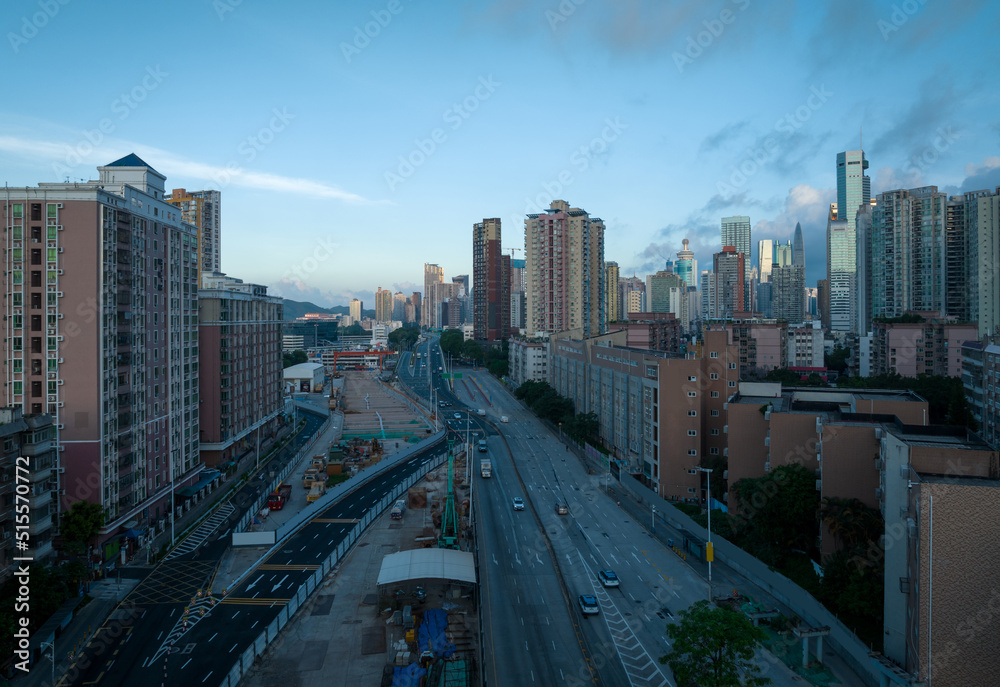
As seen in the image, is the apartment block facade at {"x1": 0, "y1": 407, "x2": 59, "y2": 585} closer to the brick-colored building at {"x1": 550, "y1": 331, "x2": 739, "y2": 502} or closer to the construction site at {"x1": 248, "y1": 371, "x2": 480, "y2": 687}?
Result: the construction site at {"x1": 248, "y1": 371, "x2": 480, "y2": 687}

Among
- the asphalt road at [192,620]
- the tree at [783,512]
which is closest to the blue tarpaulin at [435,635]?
the asphalt road at [192,620]

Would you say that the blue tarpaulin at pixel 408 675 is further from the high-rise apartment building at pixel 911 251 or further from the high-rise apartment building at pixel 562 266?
the high-rise apartment building at pixel 911 251

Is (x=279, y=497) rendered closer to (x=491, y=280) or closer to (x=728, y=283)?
(x=491, y=280)

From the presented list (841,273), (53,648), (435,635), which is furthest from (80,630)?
(841,273)

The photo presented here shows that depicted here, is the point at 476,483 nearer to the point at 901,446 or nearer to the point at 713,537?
the point at 713,537

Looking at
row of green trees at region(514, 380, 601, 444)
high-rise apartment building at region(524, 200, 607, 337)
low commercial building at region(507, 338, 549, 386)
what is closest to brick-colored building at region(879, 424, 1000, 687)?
row of green trees at region(514, 380, 601, 444)

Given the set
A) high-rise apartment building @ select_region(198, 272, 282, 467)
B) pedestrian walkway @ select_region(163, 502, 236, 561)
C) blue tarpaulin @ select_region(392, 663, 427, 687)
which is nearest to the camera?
blue tarpaulin @ select_region(392, 663, 427, 687)
